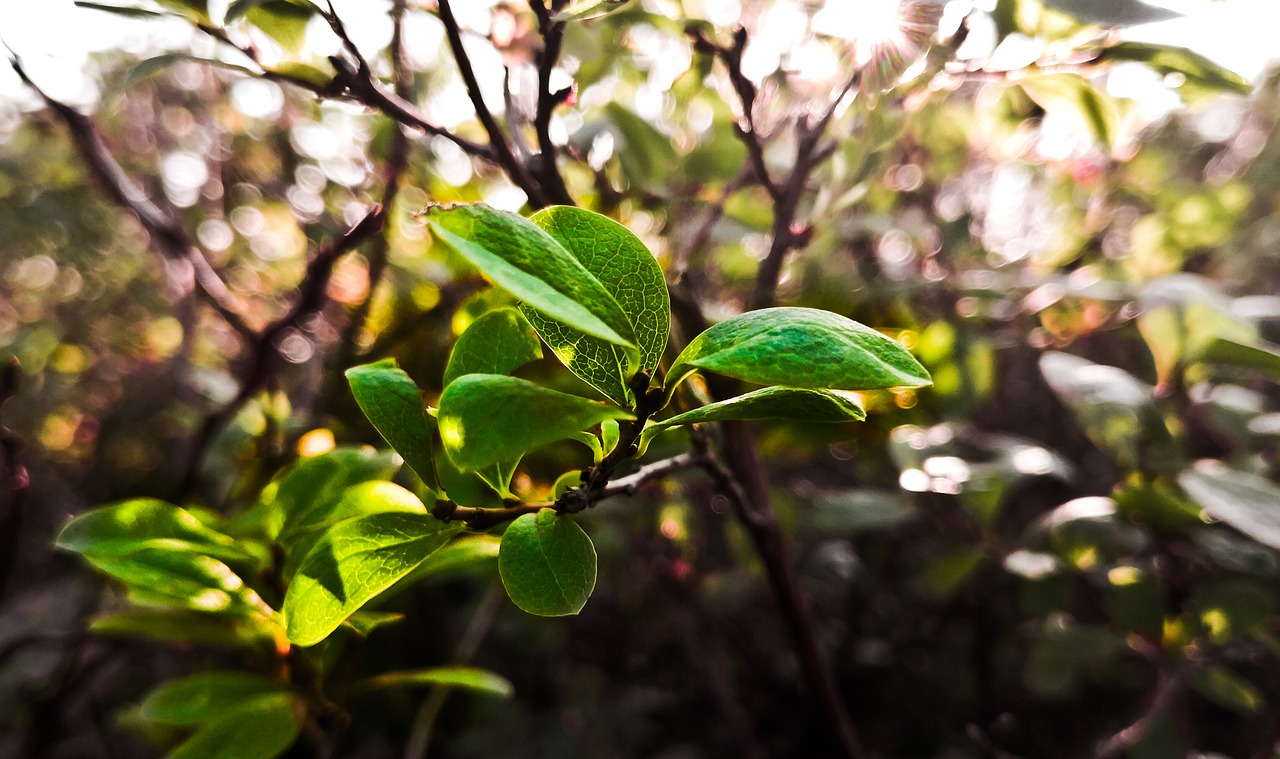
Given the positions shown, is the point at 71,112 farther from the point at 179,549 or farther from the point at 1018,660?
the point at 1018,660

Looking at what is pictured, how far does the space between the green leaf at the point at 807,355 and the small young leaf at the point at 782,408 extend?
2cm

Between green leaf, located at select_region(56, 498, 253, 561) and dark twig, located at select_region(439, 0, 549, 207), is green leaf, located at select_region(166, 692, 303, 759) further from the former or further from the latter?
dark twig, located at select_region(439, 0, 549, 207)

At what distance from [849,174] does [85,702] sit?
1.40 metres

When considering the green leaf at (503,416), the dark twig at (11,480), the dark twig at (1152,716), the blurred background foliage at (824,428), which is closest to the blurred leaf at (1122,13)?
the blurred background foliage at (824,428)

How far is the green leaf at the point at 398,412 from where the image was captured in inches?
12.6

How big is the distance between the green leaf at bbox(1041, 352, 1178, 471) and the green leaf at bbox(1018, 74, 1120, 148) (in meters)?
0.23

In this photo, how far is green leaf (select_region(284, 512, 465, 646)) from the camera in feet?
1.06

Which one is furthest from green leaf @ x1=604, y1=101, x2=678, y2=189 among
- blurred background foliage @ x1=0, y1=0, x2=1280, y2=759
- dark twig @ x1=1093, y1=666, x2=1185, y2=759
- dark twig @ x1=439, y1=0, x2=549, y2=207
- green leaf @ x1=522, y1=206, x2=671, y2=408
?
dark twig @ x1=1093, y1=666, x2=1185, y2=759

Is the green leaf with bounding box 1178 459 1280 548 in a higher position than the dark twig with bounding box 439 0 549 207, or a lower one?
lower

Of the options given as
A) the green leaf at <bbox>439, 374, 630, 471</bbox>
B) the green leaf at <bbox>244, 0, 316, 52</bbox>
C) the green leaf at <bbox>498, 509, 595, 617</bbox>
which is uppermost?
the green leaf at <bbox>244, 0, 316, 52</bbox>

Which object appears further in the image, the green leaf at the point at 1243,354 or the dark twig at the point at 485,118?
the green leaf at the point at 1243,354

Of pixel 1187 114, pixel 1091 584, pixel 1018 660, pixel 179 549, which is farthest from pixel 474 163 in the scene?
pixel 1187 114

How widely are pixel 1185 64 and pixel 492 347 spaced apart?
601 millimetres

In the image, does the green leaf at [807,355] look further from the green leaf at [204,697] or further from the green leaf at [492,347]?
the green leaf at [204,697]
